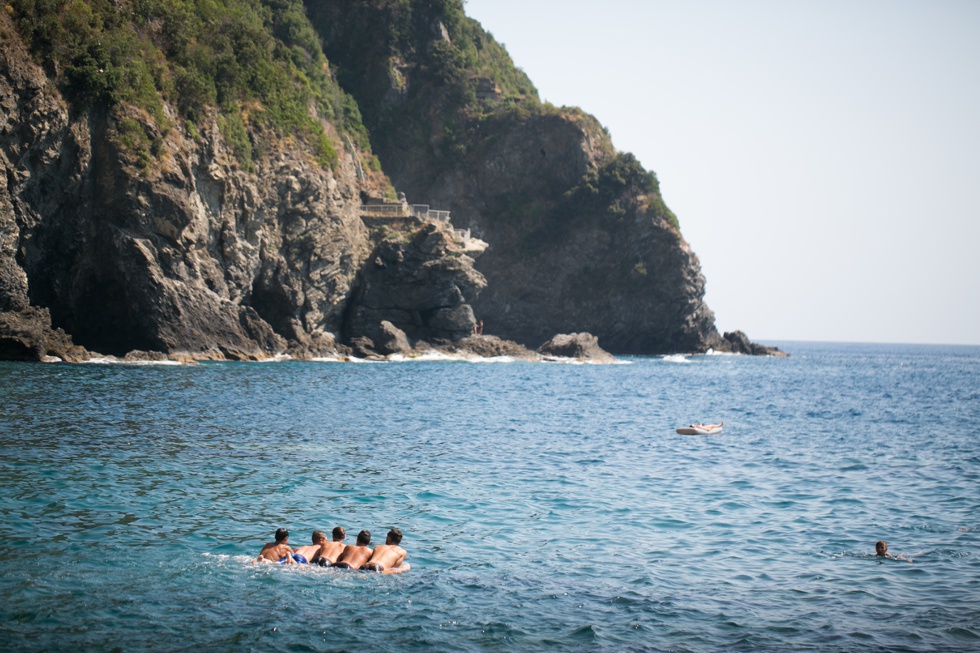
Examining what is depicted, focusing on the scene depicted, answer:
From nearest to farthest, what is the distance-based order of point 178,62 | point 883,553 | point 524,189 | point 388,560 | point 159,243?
point 388,560
point 883,553
point 159,243
point 178,62
point 524,189

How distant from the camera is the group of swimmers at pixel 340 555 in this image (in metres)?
14.0

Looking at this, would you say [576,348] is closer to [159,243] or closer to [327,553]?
[159,243]

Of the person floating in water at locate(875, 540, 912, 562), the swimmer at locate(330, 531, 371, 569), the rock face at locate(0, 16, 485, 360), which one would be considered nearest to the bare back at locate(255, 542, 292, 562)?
the swimmer at locate(330, 531, 371, 569)

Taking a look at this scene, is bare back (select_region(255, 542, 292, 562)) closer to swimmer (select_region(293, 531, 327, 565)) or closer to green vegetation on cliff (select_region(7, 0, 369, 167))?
swimmer (select_region(293, 531, 327, 565))

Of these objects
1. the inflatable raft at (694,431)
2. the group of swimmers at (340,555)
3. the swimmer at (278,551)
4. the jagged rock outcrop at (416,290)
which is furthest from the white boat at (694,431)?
the jagged rock outcrop at (416,290)

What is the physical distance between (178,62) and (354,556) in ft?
181

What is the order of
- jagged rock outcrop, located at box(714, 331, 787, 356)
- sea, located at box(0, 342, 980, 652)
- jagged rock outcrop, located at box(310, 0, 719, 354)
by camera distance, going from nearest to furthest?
sea, located at box(0, 342, 980, 652), jagged rock outcrop, located at box(310, 0, 719, 354), jagged rock outcrop, located at box(714, 331, 787, 356)

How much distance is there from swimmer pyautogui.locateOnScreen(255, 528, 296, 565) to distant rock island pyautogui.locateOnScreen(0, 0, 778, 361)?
37977 mm

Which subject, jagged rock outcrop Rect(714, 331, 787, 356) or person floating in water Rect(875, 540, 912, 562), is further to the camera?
jagged rock outcrop Rect(714, 331, 787, 356)

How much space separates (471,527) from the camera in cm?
1708

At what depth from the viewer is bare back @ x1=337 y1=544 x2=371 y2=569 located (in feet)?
46.2

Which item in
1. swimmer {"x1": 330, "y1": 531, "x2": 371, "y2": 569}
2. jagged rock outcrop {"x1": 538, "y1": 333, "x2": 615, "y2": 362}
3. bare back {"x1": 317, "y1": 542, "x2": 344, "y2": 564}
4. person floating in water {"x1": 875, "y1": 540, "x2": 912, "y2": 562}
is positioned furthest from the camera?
jagged rock outcrop {"x1": 538, "y1": 333, "x2": 615, "y2": 362}

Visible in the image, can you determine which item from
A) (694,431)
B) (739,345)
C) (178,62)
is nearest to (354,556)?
(694,431)

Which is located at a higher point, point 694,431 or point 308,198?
point 308,198
